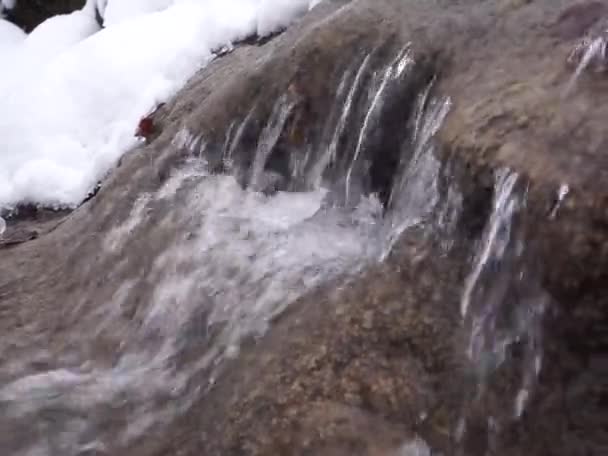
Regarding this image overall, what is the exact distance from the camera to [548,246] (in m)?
2.74

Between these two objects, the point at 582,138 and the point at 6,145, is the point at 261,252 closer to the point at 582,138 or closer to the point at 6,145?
the point at 582,138

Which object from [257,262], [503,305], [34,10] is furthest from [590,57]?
[34,10]

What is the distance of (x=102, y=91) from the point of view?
20.6 ft

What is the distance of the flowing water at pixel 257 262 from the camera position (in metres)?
2.99

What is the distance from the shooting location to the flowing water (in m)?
2.99

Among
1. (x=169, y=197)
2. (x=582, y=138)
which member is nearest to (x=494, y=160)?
(x=582, y=138)

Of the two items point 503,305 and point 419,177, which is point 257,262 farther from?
point 503,305

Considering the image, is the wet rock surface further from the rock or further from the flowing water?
the rock

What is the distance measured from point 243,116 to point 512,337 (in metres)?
2.19

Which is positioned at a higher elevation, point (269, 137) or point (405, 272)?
point (269, 137)

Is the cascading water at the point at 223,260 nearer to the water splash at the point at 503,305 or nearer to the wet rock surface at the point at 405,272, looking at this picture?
the wet rock surface at the point at 405,272

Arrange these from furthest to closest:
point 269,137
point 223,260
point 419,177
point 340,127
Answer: point 269,137 → point 340,127 → point 223,260 → point 419,177

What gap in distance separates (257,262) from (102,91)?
120 inches

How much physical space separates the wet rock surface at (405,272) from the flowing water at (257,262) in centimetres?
2
